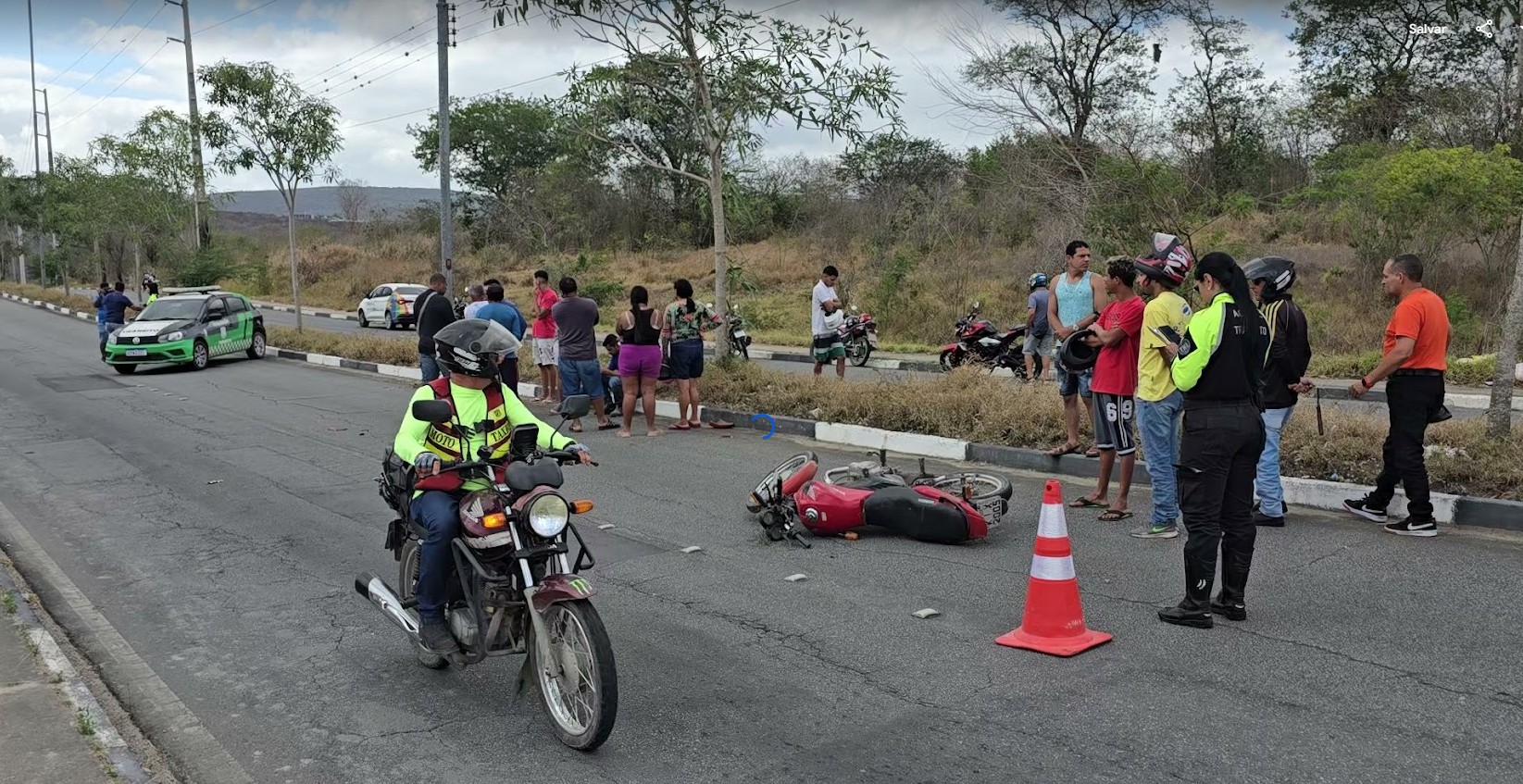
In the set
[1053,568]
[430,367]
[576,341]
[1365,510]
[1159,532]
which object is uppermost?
[576,341]

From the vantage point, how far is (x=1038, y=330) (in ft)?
42.8

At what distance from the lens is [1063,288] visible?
9.68 meters

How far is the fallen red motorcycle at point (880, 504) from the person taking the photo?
7129 mm

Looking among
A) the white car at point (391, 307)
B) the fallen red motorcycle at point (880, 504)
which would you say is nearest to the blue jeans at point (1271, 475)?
the fallen red motorcycle at point (880, 504)

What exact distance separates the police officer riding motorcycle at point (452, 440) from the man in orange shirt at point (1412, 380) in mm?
5322

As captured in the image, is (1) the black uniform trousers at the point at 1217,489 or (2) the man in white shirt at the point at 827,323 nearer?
(1) the black uniform trousers at the point at 1217,489

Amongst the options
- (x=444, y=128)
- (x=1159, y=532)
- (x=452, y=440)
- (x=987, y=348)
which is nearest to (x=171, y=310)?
(x=444, y=128)

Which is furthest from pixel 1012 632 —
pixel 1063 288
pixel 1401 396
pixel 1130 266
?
pixel 1063 288

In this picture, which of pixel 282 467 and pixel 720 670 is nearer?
pixel 720 670

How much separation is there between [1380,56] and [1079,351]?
31.3 meters

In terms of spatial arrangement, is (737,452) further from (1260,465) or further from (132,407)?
(132,407)

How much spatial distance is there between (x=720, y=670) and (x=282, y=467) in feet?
22.8

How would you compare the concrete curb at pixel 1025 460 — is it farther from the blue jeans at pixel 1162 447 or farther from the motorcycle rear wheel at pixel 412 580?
the motorcycle rear wheel at pixel 412 580

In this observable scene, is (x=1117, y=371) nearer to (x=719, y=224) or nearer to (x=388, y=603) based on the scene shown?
(x=388, y=603)
